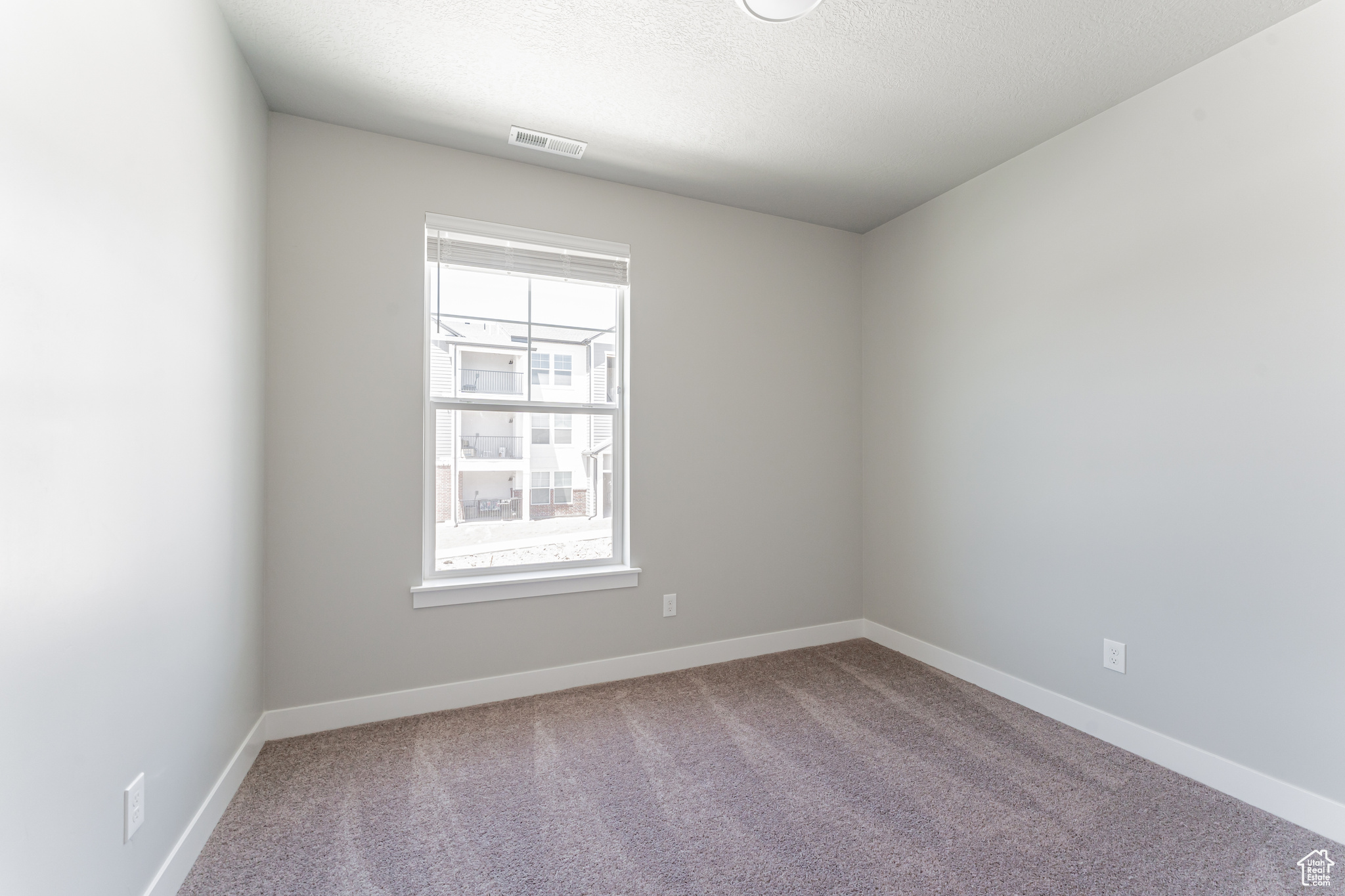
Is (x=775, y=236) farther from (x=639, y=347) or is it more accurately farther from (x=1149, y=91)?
(x=1149, y=91)

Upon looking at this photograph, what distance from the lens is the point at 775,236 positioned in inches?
141

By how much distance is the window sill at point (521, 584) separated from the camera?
8.89ft

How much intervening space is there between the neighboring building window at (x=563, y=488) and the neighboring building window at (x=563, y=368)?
48 centimetres

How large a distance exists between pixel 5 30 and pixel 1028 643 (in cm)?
370

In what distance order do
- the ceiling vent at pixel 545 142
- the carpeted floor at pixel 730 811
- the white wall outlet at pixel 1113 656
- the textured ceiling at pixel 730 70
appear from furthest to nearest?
1. the ceiling vent at pixel 545 142
2. the white wall outlet at pixel 1113 656
3. the textured ceiling at pixel 730 70
4. the carpeted floor at pixel 730 811

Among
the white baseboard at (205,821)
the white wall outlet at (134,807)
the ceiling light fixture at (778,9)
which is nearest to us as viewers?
the white wall outlet at (134,807)

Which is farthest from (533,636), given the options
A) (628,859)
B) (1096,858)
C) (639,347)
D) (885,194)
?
(885,194)

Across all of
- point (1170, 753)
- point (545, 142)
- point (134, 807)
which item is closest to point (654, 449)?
point (545, 142)

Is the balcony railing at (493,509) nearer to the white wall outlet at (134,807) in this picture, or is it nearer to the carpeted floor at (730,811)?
the carpeted floor at (730,811)

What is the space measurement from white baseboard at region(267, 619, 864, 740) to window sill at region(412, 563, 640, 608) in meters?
0.38

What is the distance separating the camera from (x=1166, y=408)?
2270mm
